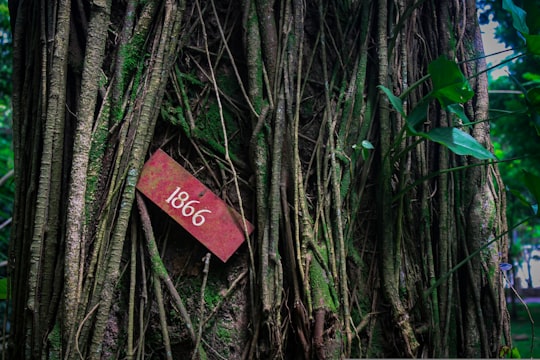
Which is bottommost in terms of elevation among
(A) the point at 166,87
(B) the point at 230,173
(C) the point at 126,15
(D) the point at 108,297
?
(D) the point at 108,297

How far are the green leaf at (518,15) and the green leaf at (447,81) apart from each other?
0.24m

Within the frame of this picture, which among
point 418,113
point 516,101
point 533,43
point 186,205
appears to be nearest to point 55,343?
point 186,205

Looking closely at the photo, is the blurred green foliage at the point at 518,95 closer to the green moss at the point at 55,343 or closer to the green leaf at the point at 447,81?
the green leaf at the point at 447,81

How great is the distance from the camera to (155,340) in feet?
4.00

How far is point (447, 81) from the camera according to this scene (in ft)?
3.89

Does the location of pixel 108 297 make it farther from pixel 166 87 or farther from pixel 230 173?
pixel 166 87

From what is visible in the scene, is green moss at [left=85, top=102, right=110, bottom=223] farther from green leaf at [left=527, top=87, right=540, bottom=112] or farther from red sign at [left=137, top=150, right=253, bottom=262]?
green leaf at [left=527, top=87, right=540, bottom=112]

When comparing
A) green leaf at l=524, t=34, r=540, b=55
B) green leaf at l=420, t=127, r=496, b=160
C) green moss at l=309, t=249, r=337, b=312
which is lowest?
green moss at l=309, t=249, r=337, b=312

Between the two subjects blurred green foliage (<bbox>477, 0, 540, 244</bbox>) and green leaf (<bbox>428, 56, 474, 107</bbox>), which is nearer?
green leaf (<bbox>428, 56, 474, 107</bbox>)

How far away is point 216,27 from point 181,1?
0.40 ft

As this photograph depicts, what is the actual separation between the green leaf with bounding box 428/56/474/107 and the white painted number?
66cm

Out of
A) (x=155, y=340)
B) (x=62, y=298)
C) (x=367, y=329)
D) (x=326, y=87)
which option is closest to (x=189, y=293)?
(x=155, y=340)

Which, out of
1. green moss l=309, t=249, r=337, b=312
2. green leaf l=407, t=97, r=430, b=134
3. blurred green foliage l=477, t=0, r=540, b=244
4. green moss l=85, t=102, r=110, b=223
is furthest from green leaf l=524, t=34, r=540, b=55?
green moss l=85, t=102, r=110, b=223

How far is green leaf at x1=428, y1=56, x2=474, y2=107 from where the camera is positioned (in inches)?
45.5
